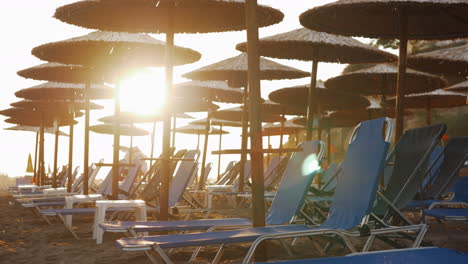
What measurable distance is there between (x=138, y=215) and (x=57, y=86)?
503 centimetres

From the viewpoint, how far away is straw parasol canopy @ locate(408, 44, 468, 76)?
8.02 m

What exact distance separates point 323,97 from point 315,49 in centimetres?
290

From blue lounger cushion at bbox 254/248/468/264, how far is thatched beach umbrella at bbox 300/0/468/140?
4404mm

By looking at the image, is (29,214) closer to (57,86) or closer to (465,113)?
(57,86)

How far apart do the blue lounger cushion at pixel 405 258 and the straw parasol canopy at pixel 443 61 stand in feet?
21.7

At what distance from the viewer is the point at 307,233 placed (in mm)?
3141

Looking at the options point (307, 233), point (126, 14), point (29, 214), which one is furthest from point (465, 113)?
point (307, 233)

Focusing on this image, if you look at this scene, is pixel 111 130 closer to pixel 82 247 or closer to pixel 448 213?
pixel 82 247

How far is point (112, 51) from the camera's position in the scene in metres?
7.32

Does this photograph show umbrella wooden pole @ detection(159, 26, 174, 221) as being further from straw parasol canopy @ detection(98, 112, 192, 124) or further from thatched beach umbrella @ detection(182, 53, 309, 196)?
straw parasol canopy @ detection(98, 112, 192, 124)

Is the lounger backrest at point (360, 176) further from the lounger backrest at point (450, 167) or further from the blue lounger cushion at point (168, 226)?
the lounger backrest at point (450, 167)

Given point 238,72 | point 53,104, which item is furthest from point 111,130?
point 238,72

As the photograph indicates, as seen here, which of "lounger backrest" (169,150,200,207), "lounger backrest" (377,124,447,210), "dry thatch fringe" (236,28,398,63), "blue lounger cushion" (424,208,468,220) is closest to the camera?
"blue lounger cushion" (424,208,468,220)

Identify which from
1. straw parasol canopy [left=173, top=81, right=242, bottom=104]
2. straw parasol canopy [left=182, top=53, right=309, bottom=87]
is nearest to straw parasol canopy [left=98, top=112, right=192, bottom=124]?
straw parasol canopy [left=173, top=81, right=242, bottom=104]
